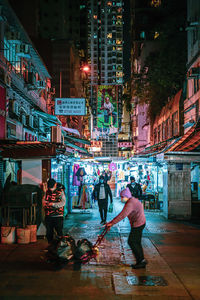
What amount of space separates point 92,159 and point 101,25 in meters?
113

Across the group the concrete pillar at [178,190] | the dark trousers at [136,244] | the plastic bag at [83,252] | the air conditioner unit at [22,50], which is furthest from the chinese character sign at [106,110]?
the plastic bag at [83,252]

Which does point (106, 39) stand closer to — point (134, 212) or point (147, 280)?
point (134, 212)

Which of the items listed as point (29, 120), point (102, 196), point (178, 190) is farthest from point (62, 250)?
point (29, 120)

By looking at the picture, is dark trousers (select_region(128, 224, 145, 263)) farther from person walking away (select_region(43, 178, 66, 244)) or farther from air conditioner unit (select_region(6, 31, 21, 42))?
air conditioner unit (select_region(6, 31, 21, 42))

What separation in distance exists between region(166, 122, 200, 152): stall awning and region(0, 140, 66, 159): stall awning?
16.0 feet

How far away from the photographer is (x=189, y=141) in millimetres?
13320

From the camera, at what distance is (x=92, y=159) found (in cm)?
2123

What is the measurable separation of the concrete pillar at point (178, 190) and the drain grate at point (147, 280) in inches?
339

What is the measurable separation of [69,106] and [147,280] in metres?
11.4

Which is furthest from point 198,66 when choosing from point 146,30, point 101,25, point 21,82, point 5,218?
point 101,25

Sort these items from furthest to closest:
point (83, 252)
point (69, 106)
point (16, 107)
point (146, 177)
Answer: point (146, 177), point (69, 106), point (16, 107), point (83, 252)

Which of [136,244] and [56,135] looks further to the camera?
[56,135]

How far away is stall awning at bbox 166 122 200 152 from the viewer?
12.1 meters

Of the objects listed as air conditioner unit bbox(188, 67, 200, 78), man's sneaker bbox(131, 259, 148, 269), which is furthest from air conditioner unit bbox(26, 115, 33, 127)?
man's sneaker bbox(131, 259, 148, 269)
